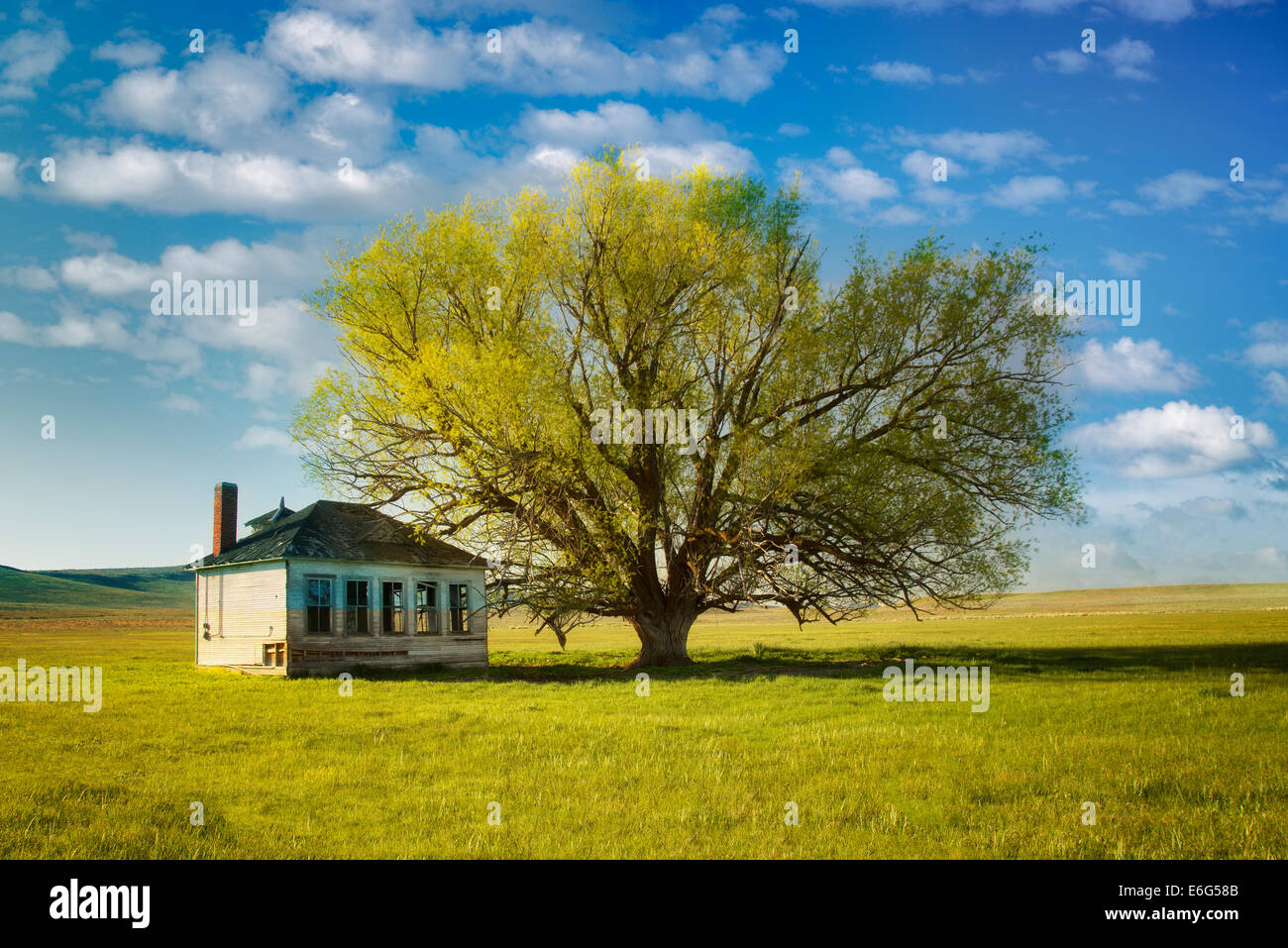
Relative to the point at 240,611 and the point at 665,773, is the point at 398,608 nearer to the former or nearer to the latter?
the point at 240,611

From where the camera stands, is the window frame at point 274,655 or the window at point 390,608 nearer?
the window frame at point 274,655

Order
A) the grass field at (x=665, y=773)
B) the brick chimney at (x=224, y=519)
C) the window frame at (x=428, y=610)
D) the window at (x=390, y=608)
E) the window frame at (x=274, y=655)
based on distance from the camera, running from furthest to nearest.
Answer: the brick chimney at (x=224, y=519), the window frame at (x=428, y=610), the window at (x=390, y=608), the window frame at (x=274, y=655), the grass field at (x=665, y=773)

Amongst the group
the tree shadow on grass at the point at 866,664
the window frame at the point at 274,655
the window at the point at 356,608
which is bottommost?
the tree shadow on grass at the point at 866,664

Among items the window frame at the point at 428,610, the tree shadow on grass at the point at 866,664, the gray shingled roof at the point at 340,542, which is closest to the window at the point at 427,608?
the window frame at the point at 428,610

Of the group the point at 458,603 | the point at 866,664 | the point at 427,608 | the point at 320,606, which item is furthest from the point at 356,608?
the point at 866,664

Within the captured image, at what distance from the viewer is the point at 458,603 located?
33.5 meters

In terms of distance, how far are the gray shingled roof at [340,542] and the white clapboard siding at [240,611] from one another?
56 centimetres

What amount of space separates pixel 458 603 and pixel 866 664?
50.7 feet

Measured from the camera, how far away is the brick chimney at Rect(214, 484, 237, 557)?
34500 millimetres

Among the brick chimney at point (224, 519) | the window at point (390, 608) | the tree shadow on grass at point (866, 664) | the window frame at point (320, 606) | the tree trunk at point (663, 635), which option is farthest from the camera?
the brick chimney at point (224, 519)

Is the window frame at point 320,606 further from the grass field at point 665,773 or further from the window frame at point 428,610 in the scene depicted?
the grass field at point 665,773

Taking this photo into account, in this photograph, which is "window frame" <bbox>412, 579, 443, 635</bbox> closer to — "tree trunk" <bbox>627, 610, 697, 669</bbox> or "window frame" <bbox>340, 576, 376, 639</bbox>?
"window frame" <bbox>340, 576, 376, 639</bbox>

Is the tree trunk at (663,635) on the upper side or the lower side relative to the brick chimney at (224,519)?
→ lower

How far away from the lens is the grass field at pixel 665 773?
870 cm
